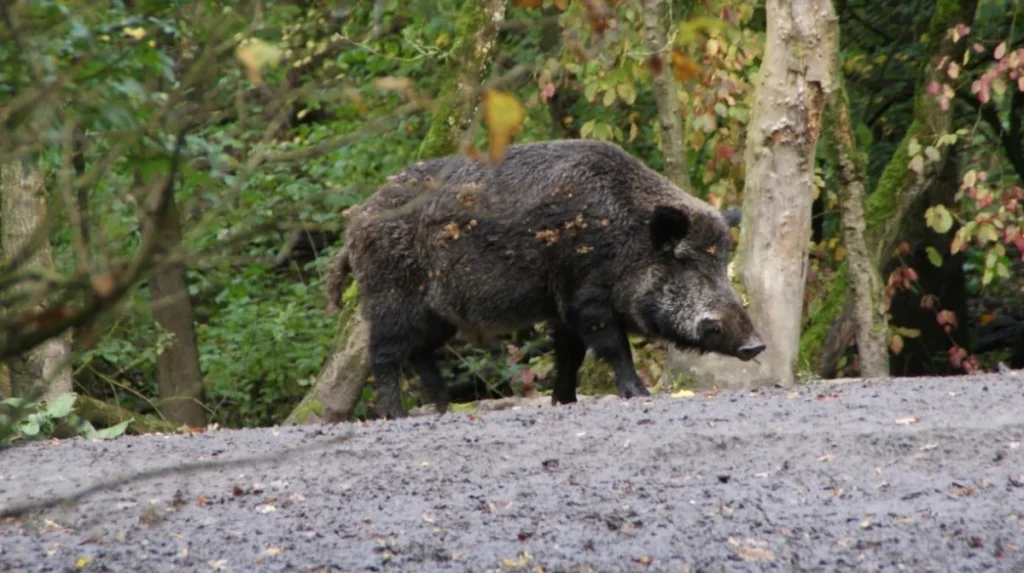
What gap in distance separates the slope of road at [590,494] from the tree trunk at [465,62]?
14.4 ft

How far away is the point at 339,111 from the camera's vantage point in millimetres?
15297

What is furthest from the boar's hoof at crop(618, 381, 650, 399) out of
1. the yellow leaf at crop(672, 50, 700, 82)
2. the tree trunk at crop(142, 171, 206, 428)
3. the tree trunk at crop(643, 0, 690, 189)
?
the yellow leaf at crop(672, 50, 700, 82)

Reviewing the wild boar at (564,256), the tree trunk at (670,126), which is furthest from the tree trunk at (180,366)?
the tree trunk at (670,126)

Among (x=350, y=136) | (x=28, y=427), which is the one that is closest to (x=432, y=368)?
(x=28, y=427)

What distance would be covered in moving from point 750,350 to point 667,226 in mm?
911

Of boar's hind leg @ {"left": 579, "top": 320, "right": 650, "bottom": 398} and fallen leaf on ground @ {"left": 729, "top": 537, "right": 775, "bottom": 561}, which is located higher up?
fallen leaf on ground @ {"left": 729, "top": 537, "right": 775, "bottom": 561}

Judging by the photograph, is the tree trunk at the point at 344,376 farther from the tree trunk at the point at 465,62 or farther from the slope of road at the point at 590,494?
the slope of road at the point at 590,494

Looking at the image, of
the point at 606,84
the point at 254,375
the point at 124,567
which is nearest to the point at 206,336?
the point at 254,375

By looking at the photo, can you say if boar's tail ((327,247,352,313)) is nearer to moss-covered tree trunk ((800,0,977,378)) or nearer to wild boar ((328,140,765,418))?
wild boar ((328,140,765,418))

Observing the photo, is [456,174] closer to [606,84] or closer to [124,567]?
[606,84]

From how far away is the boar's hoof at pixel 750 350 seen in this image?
927 cm

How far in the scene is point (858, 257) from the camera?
11102 millimetres

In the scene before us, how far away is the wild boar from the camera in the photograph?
31.0ft

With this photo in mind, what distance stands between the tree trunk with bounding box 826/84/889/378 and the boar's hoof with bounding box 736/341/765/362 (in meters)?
1.95
